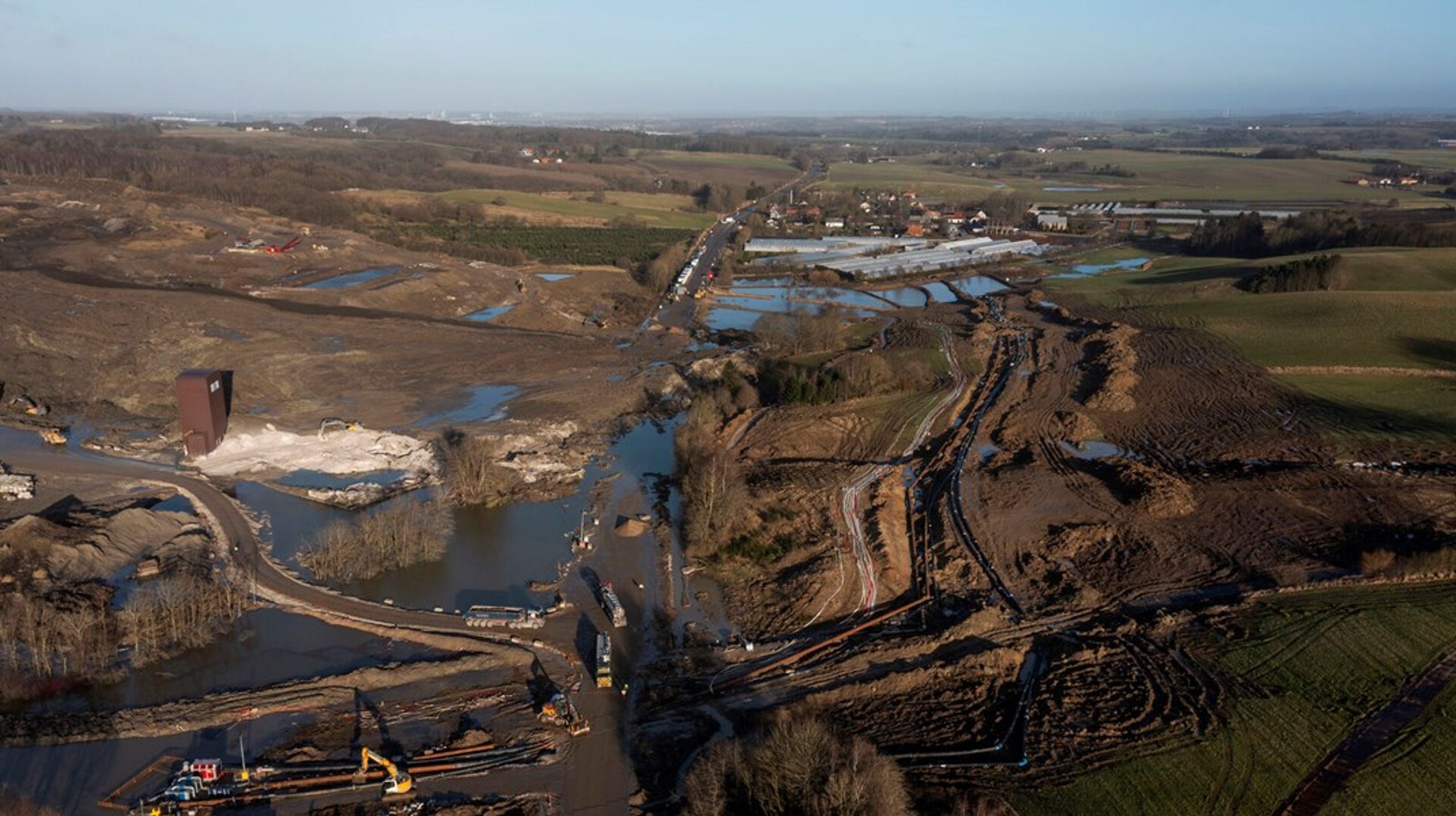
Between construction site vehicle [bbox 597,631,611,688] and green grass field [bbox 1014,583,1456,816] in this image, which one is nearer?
green grass field [bbox 1014,583,1456,816]

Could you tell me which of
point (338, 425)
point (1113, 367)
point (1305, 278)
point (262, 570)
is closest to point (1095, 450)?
point (1113, 367)

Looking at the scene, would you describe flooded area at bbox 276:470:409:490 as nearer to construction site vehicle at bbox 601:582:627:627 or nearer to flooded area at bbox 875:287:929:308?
construction site vehicle at bbox 601:582:627:627

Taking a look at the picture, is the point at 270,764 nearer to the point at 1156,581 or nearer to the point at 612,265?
the point at 1156,581

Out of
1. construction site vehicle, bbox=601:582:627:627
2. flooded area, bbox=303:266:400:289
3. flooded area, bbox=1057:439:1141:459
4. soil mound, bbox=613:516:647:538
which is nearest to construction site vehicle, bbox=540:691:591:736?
construction site vehicle, bbox=601:582:627:627

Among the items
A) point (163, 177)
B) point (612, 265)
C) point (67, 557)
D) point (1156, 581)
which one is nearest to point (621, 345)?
point (612, 265)

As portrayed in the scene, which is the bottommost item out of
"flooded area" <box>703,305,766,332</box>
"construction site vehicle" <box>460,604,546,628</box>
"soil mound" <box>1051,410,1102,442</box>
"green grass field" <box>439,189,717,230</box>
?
"construction site vehicle" <box>460,604,546,628</box>

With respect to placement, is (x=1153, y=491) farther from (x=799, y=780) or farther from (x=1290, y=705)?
(x=799, y=780)
